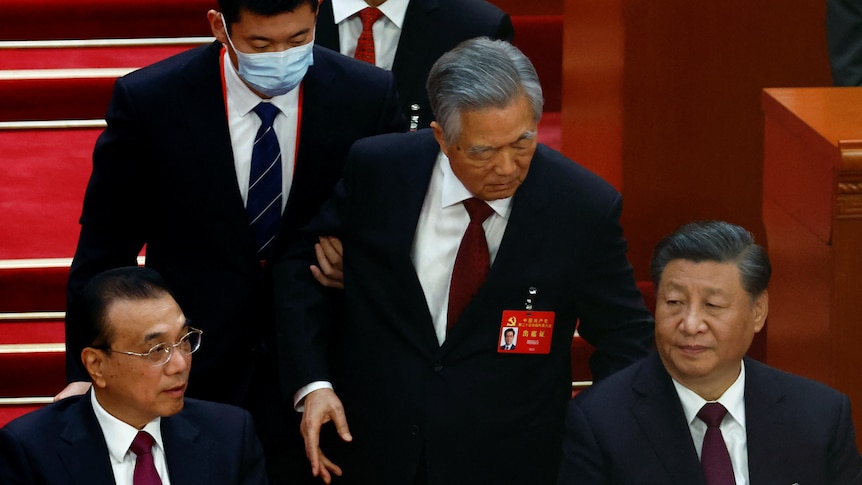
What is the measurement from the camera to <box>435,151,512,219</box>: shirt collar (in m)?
2.69

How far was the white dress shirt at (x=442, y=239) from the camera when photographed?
2711 mm

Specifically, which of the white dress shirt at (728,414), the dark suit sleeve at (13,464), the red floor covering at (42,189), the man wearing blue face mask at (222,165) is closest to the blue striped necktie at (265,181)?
the man wearing blue face mask at (222,165)

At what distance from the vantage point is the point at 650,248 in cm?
414

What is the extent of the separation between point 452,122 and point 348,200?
0.32 meters

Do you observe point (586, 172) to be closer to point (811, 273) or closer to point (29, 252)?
point (811, 273)

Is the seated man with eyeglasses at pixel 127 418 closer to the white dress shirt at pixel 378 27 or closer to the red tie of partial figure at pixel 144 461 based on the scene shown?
the red tie of partial figure at pixel 144 461

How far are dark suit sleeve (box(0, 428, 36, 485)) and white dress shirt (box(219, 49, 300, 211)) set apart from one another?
672 millimetres

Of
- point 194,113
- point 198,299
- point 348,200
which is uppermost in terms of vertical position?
point 194,113

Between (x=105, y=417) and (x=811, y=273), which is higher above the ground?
(x=811, y=273)

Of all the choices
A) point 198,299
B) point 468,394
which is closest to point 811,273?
point 468,394

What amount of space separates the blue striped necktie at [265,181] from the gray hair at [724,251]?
0.82 meters

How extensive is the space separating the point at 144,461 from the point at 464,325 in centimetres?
62

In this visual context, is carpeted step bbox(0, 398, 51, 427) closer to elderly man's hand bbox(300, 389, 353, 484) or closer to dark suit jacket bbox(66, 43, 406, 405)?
dark suit jacket bbox(66, 43, 406, 405)

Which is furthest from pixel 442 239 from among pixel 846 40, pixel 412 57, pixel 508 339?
pixel 846 40
